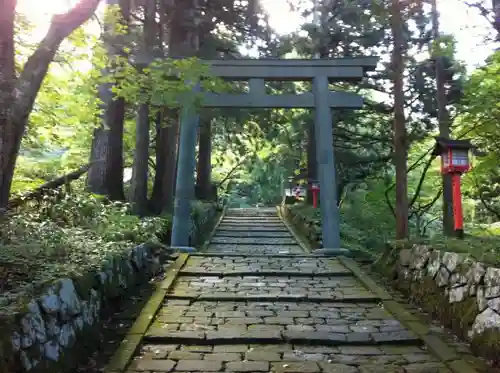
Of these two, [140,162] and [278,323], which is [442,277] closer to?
[278,323]

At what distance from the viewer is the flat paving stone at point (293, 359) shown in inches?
168

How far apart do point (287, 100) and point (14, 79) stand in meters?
7.76

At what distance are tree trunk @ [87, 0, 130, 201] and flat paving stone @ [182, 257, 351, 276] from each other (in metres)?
3.25

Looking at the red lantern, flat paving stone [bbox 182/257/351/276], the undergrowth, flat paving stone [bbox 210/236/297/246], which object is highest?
the red lantern

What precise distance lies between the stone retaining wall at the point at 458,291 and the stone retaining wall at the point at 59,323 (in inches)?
144

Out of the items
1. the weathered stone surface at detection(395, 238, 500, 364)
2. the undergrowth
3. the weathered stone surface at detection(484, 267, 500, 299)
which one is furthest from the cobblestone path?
the undergrowth

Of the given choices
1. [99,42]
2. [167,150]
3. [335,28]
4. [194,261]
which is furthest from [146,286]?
[335,28]

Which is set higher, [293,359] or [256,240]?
[256,240]

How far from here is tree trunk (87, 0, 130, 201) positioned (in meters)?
11.7

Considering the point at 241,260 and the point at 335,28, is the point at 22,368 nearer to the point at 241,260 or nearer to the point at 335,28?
the point at 241,260

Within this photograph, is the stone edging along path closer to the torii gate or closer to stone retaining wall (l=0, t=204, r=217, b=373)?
stone retaining wall (l=0, t=204, r=217, b=373)

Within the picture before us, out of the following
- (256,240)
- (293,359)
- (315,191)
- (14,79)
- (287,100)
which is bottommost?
(293,359)

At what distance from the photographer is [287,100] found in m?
11.9

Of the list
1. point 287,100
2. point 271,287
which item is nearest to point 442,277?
point 271,287
